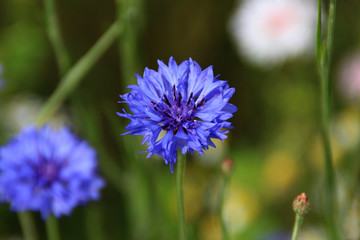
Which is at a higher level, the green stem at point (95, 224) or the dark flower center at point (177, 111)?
the dark flower center at point (177, 111)

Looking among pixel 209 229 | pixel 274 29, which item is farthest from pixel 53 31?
pixel 274 29

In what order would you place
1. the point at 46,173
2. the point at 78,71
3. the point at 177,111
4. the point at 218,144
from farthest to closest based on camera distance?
the point at 218,144 < the point at 78,71 < the point at 46,173 < the point at 177,111

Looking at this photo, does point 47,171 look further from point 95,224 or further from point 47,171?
point 95,224

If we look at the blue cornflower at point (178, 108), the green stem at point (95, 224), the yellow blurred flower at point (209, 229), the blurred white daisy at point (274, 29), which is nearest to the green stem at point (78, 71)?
the green stem at point (95, 224)

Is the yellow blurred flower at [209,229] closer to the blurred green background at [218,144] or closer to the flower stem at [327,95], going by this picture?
the blurred green background at [218,144]

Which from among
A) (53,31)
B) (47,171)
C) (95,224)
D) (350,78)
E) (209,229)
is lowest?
(209,229)

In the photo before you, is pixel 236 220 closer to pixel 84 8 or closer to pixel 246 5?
pixel 246 5
